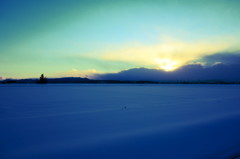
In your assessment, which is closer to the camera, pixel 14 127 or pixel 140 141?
pixel 140 141

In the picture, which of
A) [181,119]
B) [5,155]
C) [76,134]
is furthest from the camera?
[181,119]

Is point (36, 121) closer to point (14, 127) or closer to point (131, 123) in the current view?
point (14, 127)

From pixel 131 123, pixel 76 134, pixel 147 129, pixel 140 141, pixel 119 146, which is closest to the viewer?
pixel 119 146

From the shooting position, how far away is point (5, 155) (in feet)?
9.82

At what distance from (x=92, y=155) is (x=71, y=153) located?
16.5 inches

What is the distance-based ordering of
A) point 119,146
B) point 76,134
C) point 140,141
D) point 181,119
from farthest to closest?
point 181,119 < point 76,134 < point 140,141 < point 119,146

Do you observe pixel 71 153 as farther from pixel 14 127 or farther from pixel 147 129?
pixel 14 127

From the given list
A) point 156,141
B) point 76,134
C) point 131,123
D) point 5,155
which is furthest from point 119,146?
point 5,155

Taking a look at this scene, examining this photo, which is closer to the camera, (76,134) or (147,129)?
(76,134)

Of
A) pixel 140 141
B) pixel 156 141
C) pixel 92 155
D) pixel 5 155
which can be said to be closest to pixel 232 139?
pixel 156 141

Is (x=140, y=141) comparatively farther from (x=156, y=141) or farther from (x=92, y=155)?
(x=92, y=155)

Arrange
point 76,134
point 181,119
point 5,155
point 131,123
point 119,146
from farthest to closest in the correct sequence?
point 181,119, point 131,123, point 76,134, point 119,146, point 5,155

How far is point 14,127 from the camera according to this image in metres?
4.56

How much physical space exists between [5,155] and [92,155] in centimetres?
160
